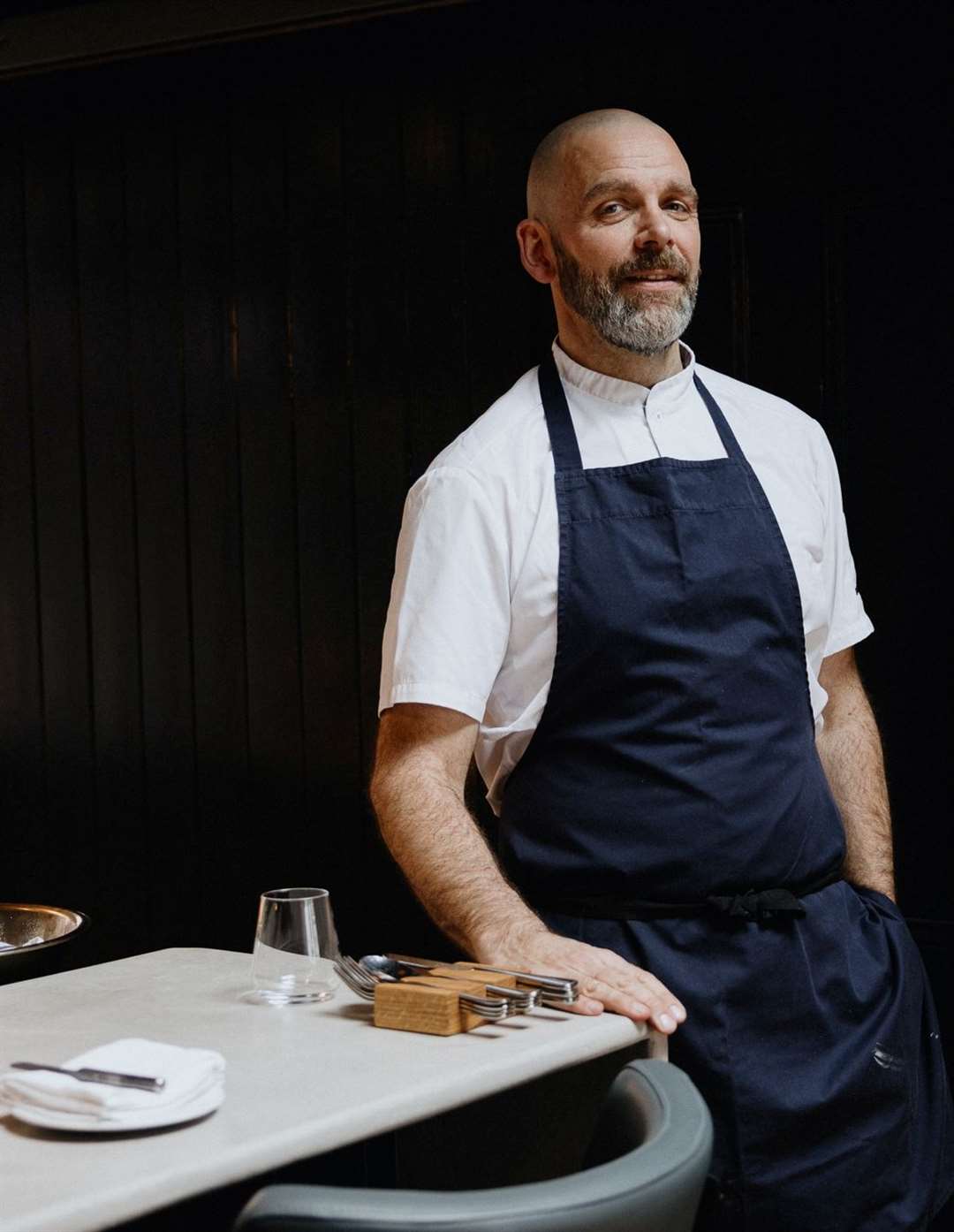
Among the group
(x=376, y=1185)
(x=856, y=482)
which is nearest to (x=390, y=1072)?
(x=376, y=1185)

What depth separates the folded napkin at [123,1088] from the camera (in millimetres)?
1273

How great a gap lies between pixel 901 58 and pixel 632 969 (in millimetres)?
2223

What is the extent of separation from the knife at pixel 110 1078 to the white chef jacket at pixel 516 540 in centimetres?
73

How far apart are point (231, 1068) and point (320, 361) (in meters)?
2.64

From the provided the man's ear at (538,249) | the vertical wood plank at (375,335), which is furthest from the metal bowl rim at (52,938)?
the vertical wood plank at (375,335)

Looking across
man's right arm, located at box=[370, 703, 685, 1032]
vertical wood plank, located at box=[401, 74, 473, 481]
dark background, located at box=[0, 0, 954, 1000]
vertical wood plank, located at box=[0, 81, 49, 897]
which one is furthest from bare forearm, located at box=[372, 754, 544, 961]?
vertical wood plank, located at box=[0, 81, 49, 897]

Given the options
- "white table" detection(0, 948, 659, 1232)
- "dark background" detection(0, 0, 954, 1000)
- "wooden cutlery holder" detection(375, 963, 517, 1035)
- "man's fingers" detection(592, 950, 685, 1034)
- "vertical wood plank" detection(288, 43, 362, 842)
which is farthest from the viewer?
"vertical wood plank" detection(288, 43, 362, 842)

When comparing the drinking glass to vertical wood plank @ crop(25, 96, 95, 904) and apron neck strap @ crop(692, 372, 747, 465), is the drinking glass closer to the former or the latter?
apron neck strap @ crop(692, 372, 747, 465)

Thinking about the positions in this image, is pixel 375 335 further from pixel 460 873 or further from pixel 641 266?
pixel 460 873

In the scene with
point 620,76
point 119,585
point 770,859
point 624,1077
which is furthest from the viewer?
point 119,585

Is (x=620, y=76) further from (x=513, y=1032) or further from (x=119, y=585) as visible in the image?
(x=513, y=1032)

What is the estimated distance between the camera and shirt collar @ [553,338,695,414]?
2150 mm

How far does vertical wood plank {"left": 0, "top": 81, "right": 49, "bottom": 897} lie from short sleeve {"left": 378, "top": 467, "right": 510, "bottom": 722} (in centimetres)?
260

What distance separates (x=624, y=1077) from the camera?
1.34m
